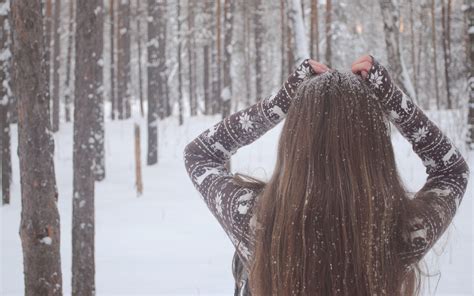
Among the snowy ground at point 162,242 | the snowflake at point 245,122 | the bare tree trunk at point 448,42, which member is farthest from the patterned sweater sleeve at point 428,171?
the bare tree trunk at point 448,42

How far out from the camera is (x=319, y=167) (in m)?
1.36

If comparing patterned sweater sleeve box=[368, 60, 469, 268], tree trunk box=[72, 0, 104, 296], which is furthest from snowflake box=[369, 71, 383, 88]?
tree trunk box=[72, 0, 104, 296]

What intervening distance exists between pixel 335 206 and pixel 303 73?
0.49 metres

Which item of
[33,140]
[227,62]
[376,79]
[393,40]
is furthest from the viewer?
[227,62]

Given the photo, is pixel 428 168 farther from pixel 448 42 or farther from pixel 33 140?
pixel 448 42

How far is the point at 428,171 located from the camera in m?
1.72

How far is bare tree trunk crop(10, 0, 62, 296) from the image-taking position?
12.3ft

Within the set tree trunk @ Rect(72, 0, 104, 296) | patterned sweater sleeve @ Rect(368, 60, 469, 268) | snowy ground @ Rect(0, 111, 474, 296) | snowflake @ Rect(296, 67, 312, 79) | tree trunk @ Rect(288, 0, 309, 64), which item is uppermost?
tree trunk @ Rect(288, 0, 309, 64)

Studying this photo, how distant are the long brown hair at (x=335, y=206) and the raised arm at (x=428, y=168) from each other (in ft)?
0.22

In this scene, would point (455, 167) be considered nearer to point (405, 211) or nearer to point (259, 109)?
point (405, 211)

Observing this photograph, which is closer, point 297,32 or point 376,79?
point 376,79

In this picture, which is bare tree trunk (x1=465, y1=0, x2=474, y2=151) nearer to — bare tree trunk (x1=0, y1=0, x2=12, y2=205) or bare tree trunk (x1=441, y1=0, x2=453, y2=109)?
bare tree trunk (x1=0, y1=0, x2=12, y2=205)

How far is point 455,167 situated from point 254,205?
79 cm

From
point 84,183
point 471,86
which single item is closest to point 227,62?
point 471,86
